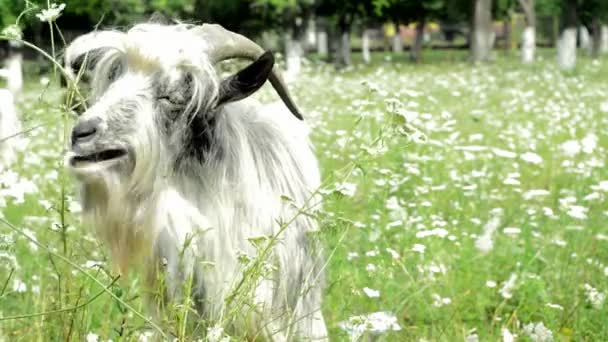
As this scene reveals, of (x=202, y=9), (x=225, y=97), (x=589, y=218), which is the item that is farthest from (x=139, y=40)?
(x=202, y=9)

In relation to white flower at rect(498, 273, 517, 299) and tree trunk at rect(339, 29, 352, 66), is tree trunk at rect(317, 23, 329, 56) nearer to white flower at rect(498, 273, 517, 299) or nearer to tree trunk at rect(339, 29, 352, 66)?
tree trunk at rect(339, 29, 352, 66)

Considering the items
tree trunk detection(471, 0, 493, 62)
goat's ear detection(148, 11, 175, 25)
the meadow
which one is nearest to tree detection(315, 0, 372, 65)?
tree trunk detection(471, 0, 493, 62)

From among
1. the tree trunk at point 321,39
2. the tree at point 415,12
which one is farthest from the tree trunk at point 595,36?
the tree trunk at point 321,39

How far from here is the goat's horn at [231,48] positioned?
4.08 metres

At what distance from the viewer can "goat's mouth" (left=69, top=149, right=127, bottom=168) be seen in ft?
11.2

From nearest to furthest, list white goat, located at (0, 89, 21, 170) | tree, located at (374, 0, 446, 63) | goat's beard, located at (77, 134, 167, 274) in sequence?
white goat, located at (0, 89, 21, 170) → goat's beard, located at (77, 134, 167, 274) → tree, located at (374, 0, 446, 63)

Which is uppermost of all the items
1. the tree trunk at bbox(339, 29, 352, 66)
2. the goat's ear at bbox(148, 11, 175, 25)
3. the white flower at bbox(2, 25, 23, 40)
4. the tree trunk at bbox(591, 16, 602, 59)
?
the white flower at bbox(2, 25, 23, 40)

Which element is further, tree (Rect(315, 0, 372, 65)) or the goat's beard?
tree (Rect(315, 0, 372, 65))

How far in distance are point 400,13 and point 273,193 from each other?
43276 millimetres

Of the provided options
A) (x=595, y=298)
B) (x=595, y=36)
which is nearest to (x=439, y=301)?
(x=595, y=298)

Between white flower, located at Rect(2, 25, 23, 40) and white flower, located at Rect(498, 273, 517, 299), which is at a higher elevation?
white flower, located at Rect(2, 25, 23, 40)

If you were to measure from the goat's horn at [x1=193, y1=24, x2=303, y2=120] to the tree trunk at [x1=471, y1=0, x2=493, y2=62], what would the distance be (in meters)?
33.0

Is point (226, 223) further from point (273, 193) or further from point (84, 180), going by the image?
point (84, 180)

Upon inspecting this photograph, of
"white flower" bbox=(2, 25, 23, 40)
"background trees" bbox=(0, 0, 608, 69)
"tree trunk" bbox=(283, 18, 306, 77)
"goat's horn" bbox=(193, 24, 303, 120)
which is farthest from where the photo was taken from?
"tree trunk" bbox=(283, 18, 306, 77)
